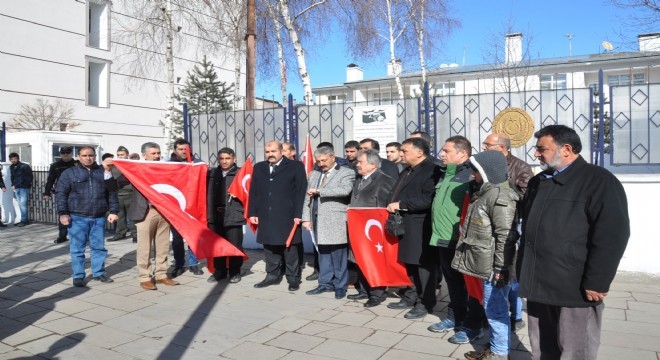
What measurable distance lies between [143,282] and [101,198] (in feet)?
4.31

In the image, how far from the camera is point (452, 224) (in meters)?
4.69

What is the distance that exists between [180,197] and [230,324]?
2419 mm

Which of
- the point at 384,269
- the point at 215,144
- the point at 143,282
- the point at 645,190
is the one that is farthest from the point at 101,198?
the point at 645,190

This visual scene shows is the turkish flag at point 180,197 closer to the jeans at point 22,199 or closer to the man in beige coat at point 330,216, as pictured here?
the man in beige coat at point 330,216

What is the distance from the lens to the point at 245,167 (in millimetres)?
7383

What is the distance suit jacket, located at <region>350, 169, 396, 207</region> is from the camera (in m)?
5.84

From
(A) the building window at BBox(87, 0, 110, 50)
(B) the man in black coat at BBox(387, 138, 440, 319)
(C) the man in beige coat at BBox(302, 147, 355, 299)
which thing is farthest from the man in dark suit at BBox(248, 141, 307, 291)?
(A) the building window at BBox(87, 0, 110, 50)

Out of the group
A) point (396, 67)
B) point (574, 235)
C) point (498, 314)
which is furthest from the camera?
point (396, 67)

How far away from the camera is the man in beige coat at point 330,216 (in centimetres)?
615

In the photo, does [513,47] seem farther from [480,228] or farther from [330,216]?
[480,228]

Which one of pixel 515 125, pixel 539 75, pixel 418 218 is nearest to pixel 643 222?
pixel 515 125

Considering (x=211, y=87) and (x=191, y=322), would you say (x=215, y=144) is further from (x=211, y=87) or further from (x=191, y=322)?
(x=211, y=87)

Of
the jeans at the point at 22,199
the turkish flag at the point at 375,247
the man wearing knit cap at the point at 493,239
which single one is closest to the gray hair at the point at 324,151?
the turkish flag at the point at 375,247

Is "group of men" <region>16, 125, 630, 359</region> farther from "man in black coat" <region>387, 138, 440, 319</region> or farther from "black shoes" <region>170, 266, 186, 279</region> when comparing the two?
"black shoes" <region>170, 266, 186, 279</region>
